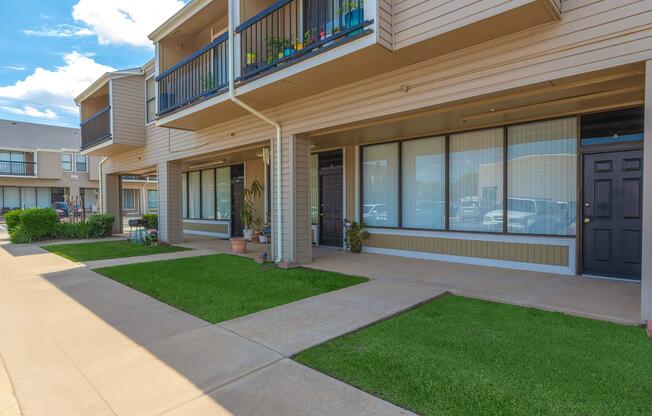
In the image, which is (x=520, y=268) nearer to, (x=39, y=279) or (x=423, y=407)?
(x=423, y=407)

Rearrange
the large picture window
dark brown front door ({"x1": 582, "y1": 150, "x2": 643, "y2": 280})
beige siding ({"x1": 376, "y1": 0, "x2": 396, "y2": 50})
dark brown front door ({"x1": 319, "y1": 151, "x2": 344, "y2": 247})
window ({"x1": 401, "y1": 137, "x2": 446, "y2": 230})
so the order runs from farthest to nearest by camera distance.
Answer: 1. dark brown front door ({"x1": 319, "y1": 151, "x2": 344, "y2": 247})
2. window ({"x1": 401, "y1": 137, "x2": 446, "y2": 230})
3. the large picture window
4. dark brown front door ({"x1": 582, "y1": 150, "x2": 643, "y2": 280})
5. beige siding ({"x1": 376, "y1": 0, "x2": 396, "y2": 50})

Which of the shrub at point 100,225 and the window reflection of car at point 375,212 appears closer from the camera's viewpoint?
the window reflection of car at point 375,212

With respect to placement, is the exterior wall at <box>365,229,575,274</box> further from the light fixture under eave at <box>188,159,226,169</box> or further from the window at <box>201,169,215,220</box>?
the window at <box>201,169,215,220</box>

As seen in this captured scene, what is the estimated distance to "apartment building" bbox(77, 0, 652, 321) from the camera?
4.22 metres

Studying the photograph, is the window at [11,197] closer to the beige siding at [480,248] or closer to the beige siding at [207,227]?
the beige siding at [207,227]

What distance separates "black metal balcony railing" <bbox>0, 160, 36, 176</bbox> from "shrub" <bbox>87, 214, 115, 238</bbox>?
23.0 meters

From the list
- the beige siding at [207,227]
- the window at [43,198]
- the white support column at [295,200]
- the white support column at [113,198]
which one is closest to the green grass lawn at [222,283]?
the white support column at [295,200]

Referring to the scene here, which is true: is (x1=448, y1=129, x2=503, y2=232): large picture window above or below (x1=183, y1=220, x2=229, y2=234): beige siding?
above

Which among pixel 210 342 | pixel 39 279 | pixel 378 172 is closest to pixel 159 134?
pixel 39 279

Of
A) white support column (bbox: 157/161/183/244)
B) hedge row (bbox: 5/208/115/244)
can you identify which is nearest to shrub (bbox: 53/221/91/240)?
hedge row (bbox: 5/208/115/244)

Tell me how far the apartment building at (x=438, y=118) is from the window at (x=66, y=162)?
28.1 m

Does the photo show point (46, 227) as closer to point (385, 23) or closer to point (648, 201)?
point (385, 23)

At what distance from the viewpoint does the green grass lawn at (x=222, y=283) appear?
A: 479cm

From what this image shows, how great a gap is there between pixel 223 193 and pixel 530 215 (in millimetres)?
10904
